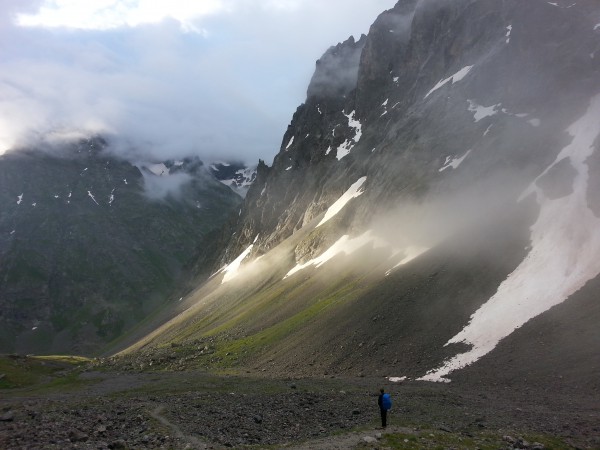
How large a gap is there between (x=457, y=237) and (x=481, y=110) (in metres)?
47.8

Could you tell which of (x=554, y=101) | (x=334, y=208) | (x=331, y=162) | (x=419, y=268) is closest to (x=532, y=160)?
(x=554, y=101)

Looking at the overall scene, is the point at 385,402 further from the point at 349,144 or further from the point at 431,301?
the point at 349,144

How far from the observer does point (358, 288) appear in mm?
84312

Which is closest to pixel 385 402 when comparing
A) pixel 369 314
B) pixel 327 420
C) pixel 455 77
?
pixel 327 420

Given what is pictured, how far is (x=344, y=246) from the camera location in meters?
117

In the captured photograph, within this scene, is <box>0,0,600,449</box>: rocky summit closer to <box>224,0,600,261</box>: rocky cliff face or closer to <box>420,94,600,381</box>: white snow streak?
<box>420,94,600,381</box>: white snow streak

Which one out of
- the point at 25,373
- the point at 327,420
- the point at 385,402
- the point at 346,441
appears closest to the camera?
the point at 346,441

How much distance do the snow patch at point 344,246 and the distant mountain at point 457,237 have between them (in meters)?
0.50

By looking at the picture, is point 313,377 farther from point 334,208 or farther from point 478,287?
point 334,208

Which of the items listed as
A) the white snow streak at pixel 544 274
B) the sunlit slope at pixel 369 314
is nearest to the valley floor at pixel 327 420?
the white snow streak at pixel 544 274

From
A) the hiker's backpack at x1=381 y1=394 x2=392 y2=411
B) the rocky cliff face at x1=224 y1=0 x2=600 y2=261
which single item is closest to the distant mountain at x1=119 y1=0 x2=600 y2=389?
the rocky cliff face at x1=224 y1=0 x2=600 y2=261

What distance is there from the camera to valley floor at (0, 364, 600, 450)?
26734 mm

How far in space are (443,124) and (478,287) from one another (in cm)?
6571

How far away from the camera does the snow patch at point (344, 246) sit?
109m
